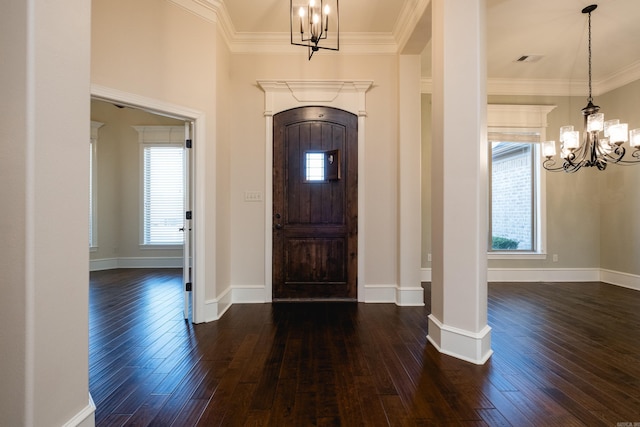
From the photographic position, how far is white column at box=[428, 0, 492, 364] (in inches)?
86.7

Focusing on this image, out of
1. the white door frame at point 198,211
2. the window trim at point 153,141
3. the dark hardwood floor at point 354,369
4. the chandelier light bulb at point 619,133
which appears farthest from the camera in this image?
the window trim at point 153,141

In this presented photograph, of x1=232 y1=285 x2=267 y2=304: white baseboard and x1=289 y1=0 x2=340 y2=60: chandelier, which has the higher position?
x1=289 y1=0 x2=340 y2=60: chandelier

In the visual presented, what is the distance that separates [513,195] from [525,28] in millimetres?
2457

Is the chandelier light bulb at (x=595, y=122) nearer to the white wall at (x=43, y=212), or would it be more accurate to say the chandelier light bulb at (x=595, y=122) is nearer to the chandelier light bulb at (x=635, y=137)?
the chandelier light bulb at (x=635, y=137)

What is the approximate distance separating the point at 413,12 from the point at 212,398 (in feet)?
12.5

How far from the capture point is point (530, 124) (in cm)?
473

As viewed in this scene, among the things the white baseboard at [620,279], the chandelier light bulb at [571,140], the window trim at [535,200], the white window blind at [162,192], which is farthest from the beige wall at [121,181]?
the white baseboard at [620,279]

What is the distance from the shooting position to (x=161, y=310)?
337cm

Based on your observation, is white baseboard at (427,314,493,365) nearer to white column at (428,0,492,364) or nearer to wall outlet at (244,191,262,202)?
white column at (428,0,492,364)

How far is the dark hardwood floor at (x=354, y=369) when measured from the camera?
162cm

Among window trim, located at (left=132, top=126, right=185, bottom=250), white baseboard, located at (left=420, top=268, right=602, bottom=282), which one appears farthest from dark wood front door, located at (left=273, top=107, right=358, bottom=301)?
window trim, located at (left=132, top=126, right=185, bottom=250)

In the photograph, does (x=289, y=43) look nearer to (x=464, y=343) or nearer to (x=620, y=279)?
(x=464, y=343)

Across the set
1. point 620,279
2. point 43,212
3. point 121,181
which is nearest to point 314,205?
point 43,212

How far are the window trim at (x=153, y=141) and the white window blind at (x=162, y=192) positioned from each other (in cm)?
4
